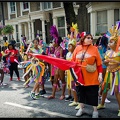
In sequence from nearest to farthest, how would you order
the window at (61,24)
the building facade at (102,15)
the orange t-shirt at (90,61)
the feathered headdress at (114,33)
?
1. the orange t-shirt at (90,61)
2. the feathered headdress at (114,33)
3. the building facade at (102,15)
4. the window at (61,24)

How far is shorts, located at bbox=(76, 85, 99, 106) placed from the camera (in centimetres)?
421

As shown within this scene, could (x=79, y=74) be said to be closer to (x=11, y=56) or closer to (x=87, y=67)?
(x=87, y=67)

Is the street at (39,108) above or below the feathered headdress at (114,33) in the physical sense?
below

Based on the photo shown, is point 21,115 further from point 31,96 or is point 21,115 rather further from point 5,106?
point 31,96

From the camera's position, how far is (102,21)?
48.8ft

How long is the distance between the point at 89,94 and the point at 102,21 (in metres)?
11.5

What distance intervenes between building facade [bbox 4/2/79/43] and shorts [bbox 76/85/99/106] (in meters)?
13.0

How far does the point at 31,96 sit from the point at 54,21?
14.4m

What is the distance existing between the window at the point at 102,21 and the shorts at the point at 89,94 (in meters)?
11.1

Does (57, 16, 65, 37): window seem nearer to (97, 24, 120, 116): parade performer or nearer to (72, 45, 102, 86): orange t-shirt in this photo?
(97, 24, 120, 116): parade performer

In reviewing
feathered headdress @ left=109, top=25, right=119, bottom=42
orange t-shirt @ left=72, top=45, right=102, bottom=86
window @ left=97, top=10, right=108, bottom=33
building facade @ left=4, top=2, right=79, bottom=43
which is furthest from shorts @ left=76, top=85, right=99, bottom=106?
building facade @ left=4, top=2, right=79, bottom=43

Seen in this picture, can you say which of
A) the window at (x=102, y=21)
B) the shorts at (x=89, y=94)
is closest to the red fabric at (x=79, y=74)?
the shorts at (x=89, y=94)

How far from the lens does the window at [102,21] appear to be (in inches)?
579

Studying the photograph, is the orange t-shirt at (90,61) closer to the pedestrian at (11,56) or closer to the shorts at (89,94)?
the shorts at (89,94)
